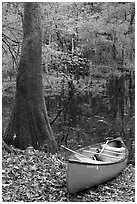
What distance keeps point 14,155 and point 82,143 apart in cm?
628

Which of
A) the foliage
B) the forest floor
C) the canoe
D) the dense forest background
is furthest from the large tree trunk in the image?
the foliage

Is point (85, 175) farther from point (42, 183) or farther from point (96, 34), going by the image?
→ point (96, 34)

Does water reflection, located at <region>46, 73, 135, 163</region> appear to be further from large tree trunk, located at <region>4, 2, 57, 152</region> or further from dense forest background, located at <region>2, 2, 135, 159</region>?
large tree trunk, located at <region>4, 2, 57, 152</region>

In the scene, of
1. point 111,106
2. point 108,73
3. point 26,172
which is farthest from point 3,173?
point 108,73

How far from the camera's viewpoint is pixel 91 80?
1089 inches

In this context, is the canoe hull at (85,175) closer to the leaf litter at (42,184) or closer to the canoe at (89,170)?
the canoe at (89,170)

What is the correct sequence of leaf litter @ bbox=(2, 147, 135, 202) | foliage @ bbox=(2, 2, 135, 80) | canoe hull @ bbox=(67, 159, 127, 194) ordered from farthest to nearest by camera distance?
foliage @ bbox=(2, 2, 135, 80) < canoe hull @ bbox=(67, 159, 127, 194) < leaf litter @ bbox=(2, 147, 135, 202)

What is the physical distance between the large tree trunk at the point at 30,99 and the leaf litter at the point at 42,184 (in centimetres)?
67

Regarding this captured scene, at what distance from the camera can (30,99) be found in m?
10.0

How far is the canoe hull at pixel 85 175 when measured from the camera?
7363mm

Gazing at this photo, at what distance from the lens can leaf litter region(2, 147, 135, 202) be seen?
22.3 feet

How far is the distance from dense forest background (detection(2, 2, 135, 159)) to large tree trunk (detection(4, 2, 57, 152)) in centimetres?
220

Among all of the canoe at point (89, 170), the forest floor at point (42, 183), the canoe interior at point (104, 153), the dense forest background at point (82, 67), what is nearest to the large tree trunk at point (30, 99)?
the forest floor at point (42, 183)

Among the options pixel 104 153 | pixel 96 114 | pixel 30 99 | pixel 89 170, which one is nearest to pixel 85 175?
pixel 89 170
